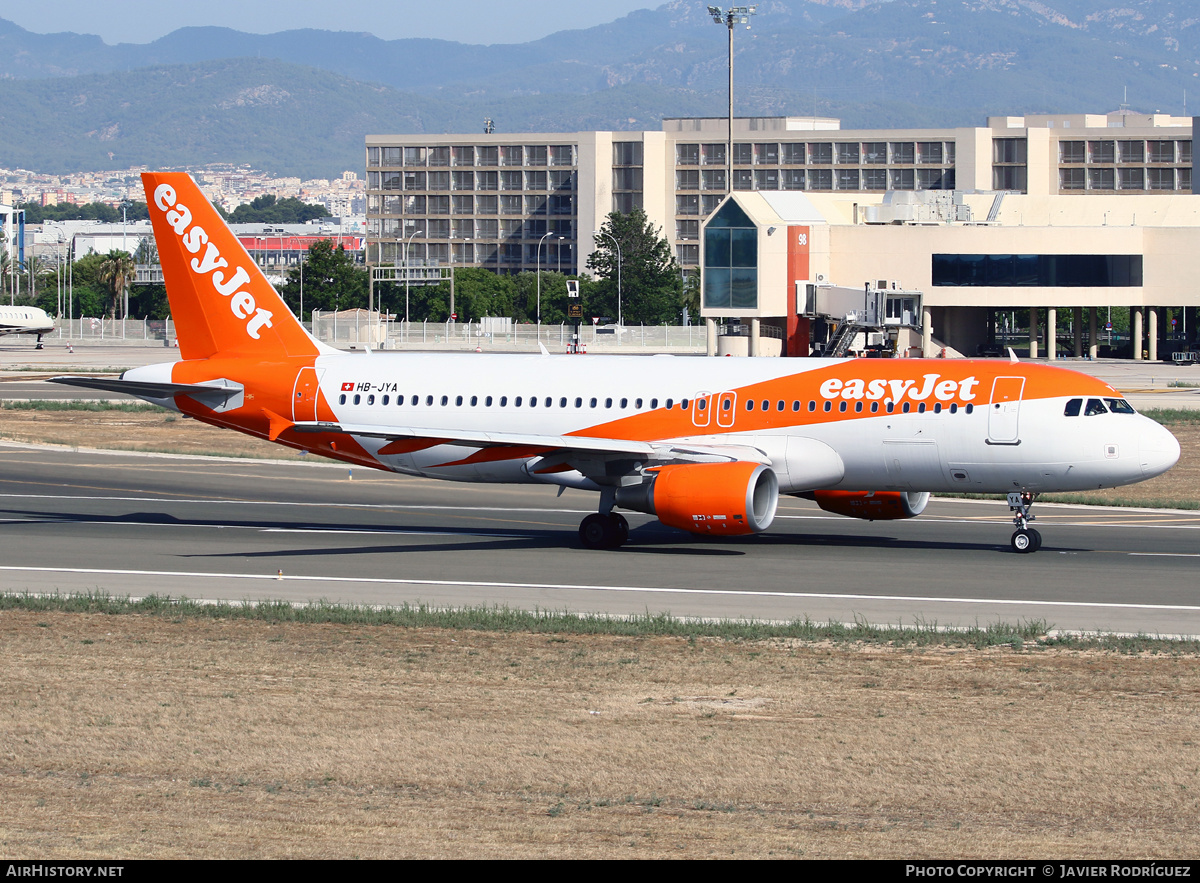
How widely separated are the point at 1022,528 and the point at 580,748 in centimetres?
1844

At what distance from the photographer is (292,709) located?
1789 centimetres

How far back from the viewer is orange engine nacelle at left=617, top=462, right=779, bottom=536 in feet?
98.0

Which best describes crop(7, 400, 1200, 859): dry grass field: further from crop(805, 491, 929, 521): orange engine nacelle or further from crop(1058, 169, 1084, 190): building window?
crop(1058, 169, 1084, 190): building window

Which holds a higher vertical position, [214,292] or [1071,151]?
[1071,151]

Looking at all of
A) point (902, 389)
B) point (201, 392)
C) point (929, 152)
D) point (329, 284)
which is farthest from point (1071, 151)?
point (201, 392)

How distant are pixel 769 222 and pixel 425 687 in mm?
90908

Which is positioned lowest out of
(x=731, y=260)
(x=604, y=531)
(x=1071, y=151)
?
(x=604, y=531)

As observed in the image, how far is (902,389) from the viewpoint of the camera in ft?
103

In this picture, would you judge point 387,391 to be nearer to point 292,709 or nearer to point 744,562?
point 744,562

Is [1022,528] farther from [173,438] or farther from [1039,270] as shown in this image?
[1039,270]

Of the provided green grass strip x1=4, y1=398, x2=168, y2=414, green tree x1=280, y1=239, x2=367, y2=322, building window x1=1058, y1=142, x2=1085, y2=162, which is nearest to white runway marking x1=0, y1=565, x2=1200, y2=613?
green grass strip x1=4, y1=398, x2=168, y2=414

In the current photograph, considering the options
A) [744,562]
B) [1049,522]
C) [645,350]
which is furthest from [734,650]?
[645,350]

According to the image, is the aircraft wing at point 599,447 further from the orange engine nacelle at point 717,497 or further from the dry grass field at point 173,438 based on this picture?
the dry grass field at point 173,438

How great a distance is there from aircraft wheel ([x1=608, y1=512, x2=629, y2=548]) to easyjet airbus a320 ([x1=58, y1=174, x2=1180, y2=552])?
0.10 feet
